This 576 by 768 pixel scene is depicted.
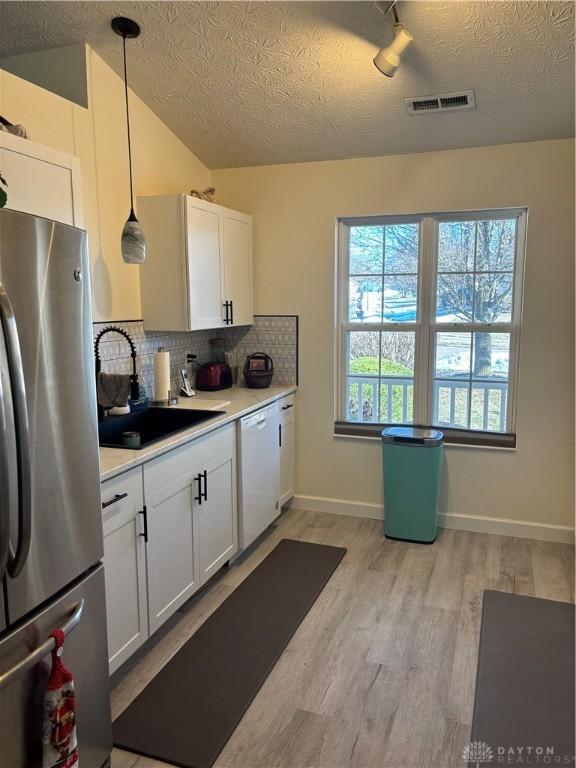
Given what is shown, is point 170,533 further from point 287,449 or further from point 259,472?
point 287,449

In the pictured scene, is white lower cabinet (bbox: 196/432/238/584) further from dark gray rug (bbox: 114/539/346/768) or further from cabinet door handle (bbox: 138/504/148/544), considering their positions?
cabinet door handle (bbox: 138/504/148/544)

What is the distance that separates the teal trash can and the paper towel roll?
140cm

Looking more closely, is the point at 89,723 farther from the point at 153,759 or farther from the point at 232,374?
the point at 232,374

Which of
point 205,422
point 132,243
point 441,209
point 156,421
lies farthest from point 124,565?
point 441,209

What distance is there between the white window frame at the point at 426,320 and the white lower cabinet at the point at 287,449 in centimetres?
34

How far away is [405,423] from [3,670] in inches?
116

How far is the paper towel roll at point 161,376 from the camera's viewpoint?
3.08 m

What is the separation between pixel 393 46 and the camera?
7.27ft

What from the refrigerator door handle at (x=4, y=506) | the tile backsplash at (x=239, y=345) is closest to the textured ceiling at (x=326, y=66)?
the tile backsplash at (x=239, y=345)

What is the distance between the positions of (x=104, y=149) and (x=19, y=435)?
6.70 ft

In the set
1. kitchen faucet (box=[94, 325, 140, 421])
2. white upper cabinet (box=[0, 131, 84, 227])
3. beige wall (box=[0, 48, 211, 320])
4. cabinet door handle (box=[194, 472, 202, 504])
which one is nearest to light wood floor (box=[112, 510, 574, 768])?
cabinet door handle (box=[194, 472, 202, 504])

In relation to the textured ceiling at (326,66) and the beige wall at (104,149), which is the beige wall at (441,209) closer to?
the textured ceiling at (326,66)

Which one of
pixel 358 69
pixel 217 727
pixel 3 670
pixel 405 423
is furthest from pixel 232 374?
pixel 3 670

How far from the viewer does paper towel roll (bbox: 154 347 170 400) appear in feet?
10.1
